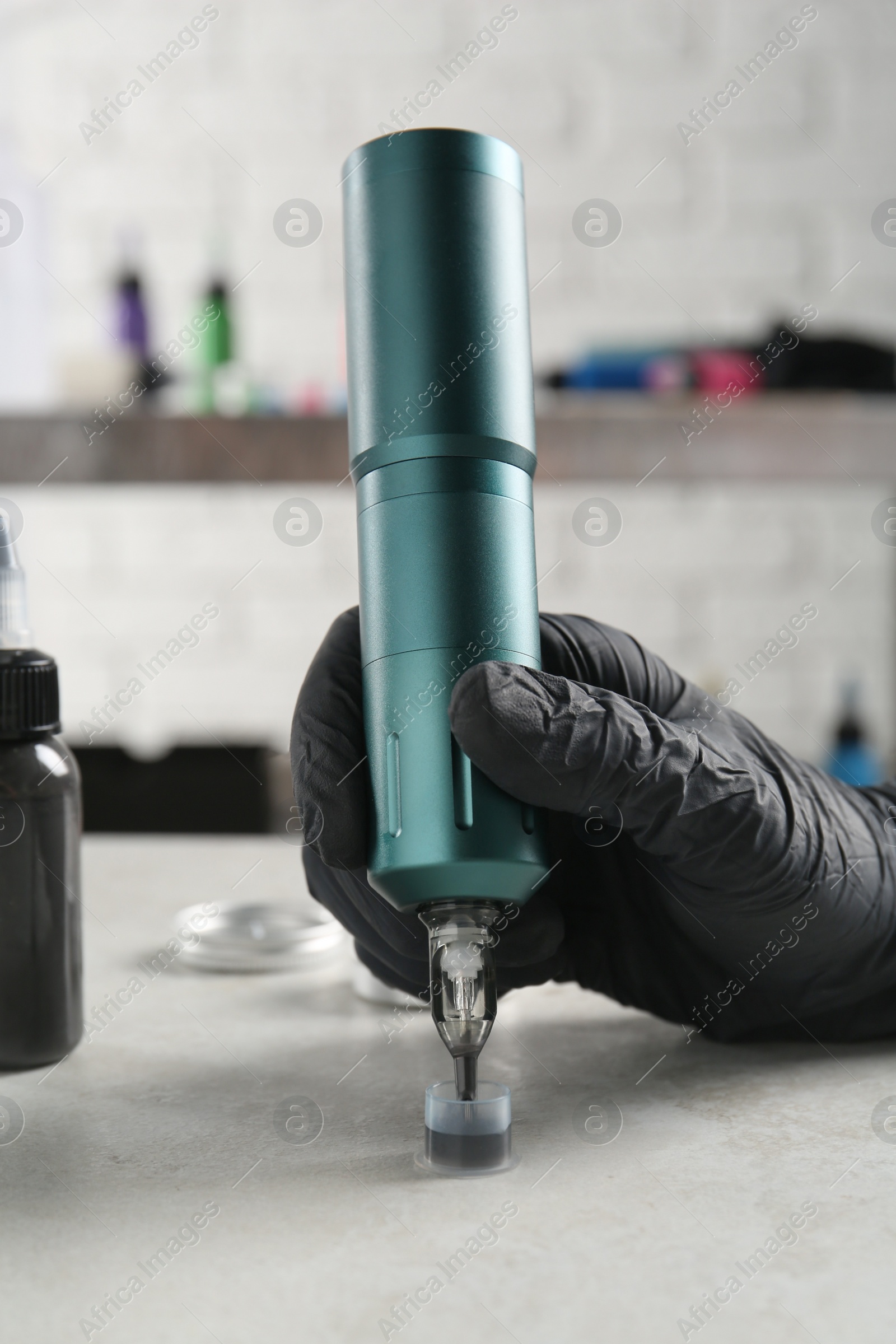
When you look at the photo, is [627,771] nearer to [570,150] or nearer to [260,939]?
[260,939]

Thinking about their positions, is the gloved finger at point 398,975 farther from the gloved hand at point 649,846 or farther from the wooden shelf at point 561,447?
the wooden shelf at point 561,447

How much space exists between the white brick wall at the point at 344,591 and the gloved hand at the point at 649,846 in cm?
122

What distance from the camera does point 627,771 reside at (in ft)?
1.27

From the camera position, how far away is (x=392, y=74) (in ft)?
5.84

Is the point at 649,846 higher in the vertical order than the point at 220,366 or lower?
lower

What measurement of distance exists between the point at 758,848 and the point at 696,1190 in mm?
125

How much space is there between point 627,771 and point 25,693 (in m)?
0.23

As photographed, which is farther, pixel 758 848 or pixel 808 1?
pixel 808 1

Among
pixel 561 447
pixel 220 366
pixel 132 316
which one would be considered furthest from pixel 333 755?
pixel 132 316

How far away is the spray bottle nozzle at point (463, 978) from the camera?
14.0 inches

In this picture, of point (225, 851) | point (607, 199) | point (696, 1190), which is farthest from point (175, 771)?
point (607, 199)

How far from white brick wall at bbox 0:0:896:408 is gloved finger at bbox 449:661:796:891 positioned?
1.40 m

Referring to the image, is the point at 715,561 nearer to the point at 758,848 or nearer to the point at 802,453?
the point at 802,453

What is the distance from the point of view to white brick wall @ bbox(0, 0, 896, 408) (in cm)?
174
